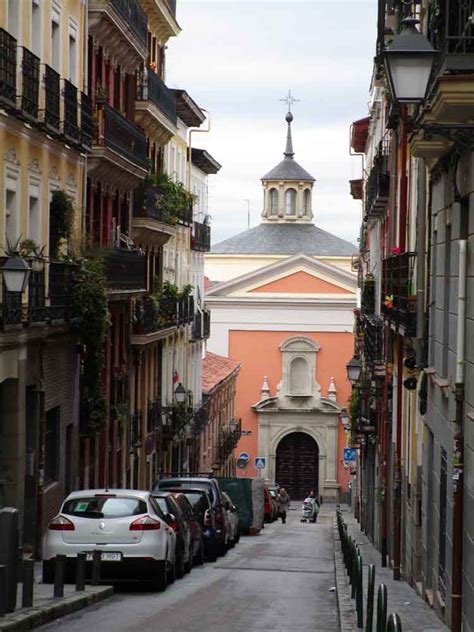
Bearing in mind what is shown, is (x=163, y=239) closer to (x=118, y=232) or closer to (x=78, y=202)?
(x=118, y=232)

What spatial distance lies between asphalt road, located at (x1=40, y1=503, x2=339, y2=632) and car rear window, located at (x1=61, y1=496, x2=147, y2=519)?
108cm

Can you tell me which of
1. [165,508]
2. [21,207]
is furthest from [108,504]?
[21,207]

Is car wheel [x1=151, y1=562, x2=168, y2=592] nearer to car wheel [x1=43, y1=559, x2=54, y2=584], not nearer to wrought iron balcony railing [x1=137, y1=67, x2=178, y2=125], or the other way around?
car wheel [x1=43, y1=559, x2=54, y2=584]

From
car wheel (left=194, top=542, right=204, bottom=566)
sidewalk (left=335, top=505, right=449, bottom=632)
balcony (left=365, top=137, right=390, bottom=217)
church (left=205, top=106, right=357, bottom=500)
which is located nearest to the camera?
sidewalk (left=335, top=505, right=449, bottom=632)

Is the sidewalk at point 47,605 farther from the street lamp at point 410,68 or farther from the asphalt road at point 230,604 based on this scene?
the street lamp at point 410,68

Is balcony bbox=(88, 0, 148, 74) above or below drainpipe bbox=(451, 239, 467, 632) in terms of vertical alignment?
above

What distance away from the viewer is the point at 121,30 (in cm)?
3566

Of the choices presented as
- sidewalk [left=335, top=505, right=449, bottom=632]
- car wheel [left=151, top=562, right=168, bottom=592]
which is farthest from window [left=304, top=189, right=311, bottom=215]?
car wheel [left=151, top=562, right=168, bottom=592]

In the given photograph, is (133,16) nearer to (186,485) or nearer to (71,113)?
(71,113)

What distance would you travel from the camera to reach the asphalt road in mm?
17719

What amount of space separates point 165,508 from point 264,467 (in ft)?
220

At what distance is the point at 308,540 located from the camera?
4397cm

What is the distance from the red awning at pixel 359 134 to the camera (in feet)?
193

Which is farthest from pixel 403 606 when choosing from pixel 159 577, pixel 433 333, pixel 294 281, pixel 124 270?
pixel 294 281
